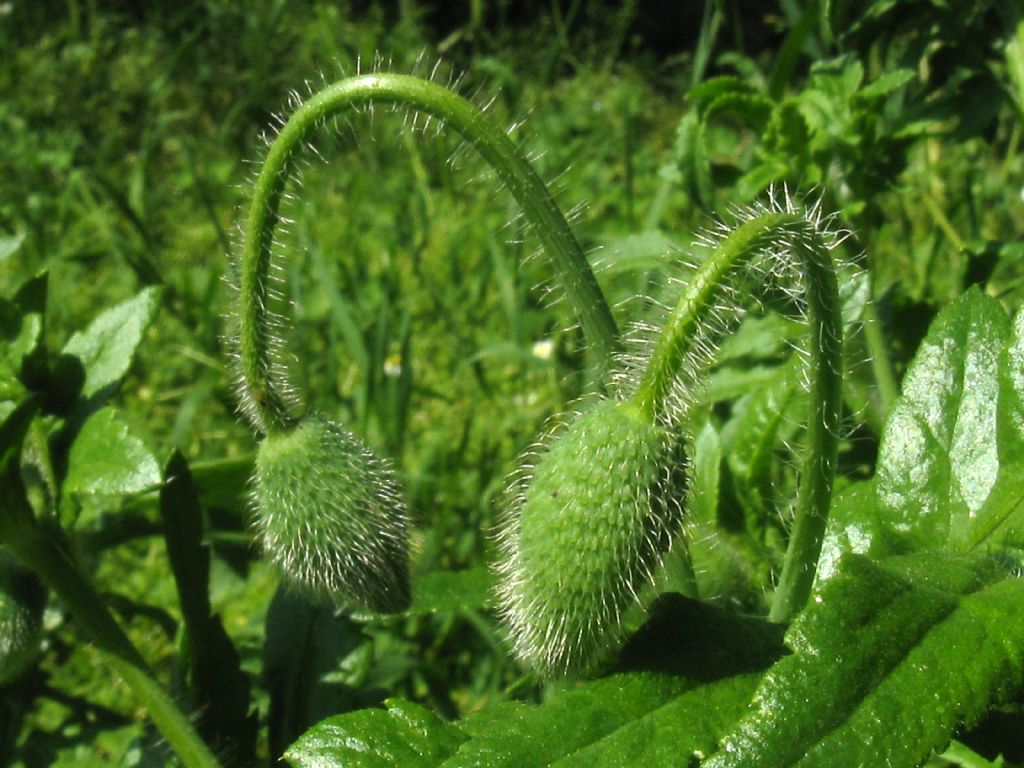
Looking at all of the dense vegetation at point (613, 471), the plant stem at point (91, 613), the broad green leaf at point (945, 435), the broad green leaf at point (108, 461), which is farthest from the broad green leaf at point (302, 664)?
the broad green leaf at point (945, 435)

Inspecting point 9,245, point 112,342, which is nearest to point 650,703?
point 112,342

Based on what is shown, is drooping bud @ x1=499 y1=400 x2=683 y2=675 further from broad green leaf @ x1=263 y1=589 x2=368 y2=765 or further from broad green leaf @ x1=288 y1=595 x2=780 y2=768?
broad green leaf @ x1=263 y1=589 x2=368 y2=765

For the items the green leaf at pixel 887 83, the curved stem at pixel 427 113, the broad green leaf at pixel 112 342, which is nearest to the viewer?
the curved stem at pixel 427 113

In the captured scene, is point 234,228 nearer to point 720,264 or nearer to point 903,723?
point 720,264

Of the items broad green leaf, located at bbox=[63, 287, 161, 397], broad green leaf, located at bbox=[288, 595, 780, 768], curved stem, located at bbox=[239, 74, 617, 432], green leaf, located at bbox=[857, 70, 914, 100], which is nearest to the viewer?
broad green leaf, located at bbox=[288, 595, 780, 768]

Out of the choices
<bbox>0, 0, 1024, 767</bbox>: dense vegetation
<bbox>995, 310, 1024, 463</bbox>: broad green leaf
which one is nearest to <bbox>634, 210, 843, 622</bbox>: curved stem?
<bbox>0, 0, 1024, 767</bbox>: dense vegetation

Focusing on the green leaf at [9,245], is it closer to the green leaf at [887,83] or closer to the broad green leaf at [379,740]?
the broad green leaf at [379,740]

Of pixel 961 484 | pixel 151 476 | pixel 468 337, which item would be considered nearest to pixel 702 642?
pixel 961 484
